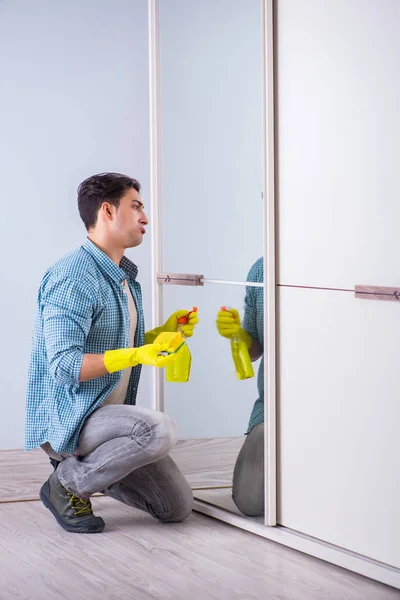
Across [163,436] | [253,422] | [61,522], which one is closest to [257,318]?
[253,422]

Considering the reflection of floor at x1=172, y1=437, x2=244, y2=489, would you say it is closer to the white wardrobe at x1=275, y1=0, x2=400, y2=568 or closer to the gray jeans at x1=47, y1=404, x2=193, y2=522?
the gray jeans at x1=47, y1=404, x2=193, y2=522

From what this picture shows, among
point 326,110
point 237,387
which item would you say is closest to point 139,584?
point 237,387

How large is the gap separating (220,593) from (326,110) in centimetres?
122

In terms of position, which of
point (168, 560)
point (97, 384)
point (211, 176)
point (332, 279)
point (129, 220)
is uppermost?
point (211, 176)

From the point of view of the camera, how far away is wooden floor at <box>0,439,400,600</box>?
209cm

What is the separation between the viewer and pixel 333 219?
2.28m

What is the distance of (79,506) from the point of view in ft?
8.63

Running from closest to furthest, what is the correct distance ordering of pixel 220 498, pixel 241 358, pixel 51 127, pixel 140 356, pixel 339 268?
pixel 339 268
pixel 140 356
pixel 241 358
pixel 220 498
pixel 51 127

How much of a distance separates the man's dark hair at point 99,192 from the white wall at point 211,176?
18 cm

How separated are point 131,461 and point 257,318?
21.7 inches

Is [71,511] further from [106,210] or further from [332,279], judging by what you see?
[332,279]

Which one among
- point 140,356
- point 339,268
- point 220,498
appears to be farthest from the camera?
point 220,498

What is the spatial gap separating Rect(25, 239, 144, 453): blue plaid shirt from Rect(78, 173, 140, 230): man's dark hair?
0.12m

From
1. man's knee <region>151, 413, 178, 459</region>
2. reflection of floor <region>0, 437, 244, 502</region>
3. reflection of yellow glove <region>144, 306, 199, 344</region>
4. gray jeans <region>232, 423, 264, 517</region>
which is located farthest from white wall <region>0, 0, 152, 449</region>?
gray jeans <region>232, 423, 264, 517</region>
